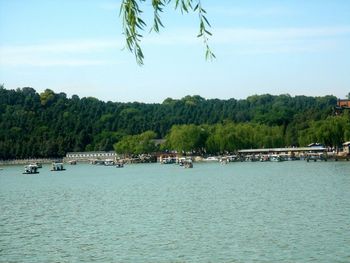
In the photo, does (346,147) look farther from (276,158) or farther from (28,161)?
(28,161)

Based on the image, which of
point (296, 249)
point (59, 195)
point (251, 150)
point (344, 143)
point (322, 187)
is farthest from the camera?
point (251, 150)

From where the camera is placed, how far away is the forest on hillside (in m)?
124

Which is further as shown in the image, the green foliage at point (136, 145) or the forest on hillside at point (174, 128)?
the green foliage at point (136, 145)

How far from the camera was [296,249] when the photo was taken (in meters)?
21.7

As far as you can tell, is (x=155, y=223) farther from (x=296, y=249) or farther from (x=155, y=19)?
(x=155, y=19)

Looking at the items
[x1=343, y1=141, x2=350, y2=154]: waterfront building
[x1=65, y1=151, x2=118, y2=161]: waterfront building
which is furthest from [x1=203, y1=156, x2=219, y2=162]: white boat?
[x1=65, y1=151, x2=118, y2=161]: waterfront building

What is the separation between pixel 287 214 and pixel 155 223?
594 centimetres

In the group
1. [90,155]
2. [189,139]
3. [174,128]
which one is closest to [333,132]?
[189,139]

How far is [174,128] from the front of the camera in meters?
140

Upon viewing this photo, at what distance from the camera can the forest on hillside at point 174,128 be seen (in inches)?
4894

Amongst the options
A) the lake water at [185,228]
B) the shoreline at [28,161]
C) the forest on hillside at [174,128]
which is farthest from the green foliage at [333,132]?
the shoreline at [28,161]

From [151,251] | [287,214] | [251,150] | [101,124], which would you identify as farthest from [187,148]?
[151,251]

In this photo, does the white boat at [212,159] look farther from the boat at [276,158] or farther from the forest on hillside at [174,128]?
the boat at [276,158]


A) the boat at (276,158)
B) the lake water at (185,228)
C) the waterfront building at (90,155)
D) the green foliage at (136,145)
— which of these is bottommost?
the lake water at (185,228)
